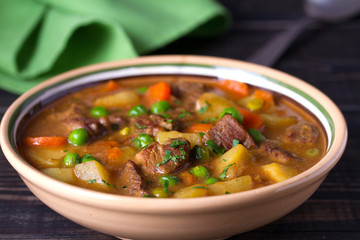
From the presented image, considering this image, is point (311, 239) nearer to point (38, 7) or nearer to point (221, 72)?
point (221, 72)

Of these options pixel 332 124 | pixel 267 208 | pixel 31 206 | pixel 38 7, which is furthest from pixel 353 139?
pixel 38 7

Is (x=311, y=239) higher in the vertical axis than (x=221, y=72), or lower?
lower

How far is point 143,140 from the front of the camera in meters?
3.51

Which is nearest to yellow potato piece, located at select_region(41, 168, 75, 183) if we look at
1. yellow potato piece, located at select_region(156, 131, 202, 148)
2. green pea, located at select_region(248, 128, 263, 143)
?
yellow potato piece, located at select_region(156, 131, 202, 148)

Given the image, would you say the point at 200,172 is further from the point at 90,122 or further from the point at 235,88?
the point at 235,88

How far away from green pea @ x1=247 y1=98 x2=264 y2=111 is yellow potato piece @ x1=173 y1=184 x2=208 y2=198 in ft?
4.25

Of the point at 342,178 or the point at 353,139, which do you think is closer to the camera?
the point at 342,178

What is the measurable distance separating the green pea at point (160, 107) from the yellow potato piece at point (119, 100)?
0.89 feet

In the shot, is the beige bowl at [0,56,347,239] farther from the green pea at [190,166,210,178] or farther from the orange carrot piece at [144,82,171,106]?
the orange carrot piece at [144,82,171,106]

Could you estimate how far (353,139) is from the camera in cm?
452

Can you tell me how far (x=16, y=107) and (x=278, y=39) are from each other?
11.9 feet

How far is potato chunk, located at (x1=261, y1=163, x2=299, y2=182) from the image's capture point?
312 centimetres

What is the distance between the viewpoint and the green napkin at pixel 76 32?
5262 millimetres

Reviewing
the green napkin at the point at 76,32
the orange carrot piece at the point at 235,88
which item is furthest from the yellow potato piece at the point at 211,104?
the green napkin at the point at 76,32
